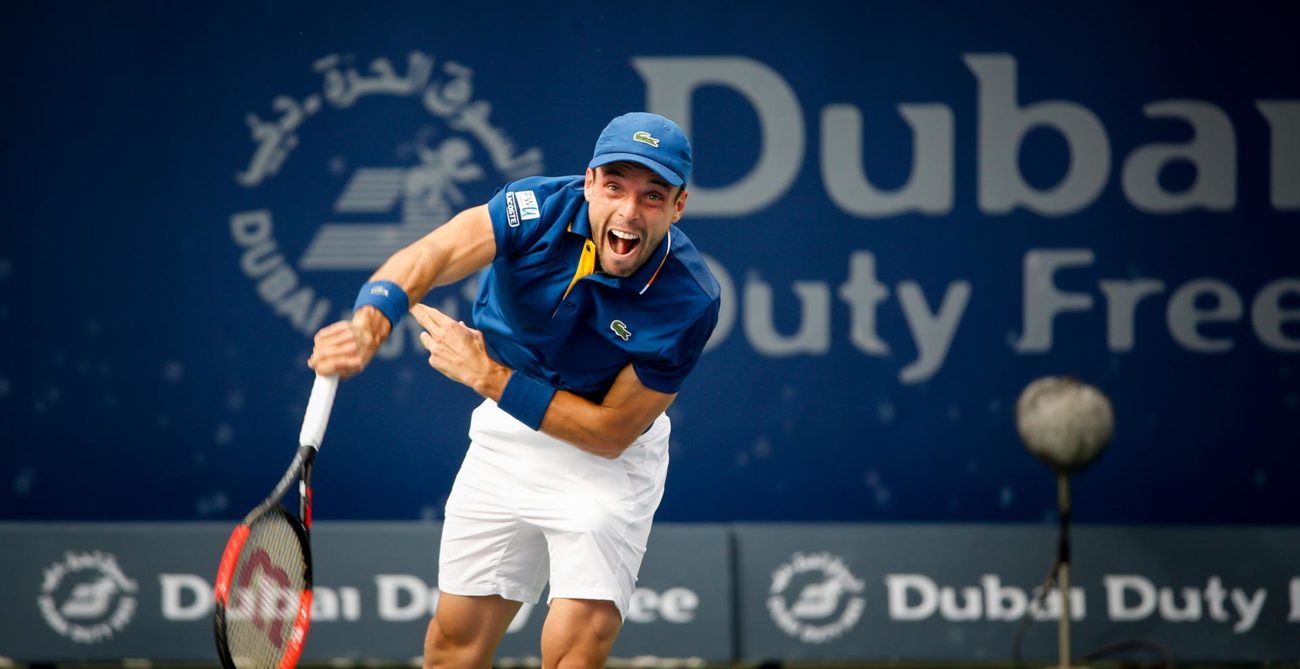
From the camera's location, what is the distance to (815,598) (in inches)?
242

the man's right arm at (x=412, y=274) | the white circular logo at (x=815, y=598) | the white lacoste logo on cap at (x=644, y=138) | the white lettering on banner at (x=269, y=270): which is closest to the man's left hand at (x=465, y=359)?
the man's right arm at (x=412, y=274)

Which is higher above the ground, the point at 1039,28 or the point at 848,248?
the point at 1039,28

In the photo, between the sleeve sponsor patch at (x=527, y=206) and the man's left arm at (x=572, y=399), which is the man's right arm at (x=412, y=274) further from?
the man's left arm at (x=572, y=399)

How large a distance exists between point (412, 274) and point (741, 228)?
115 inches

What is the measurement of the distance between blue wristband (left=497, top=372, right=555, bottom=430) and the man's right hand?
23.9 inches

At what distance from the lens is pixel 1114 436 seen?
21.6 ft

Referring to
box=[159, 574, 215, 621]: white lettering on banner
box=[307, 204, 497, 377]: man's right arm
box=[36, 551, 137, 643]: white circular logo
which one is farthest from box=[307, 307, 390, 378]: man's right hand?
box=[36, 551, 137, 643]: white circular logo

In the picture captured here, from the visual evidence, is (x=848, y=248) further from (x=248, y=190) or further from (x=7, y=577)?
(x=7, y=577)

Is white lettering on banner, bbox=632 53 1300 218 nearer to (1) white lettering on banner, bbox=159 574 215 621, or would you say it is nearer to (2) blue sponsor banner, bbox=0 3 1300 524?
(2) blue sponsor banner, bbox=0 3 1300 524

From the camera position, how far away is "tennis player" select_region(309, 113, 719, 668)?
395 centimetres

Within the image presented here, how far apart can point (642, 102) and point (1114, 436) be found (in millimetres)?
2259

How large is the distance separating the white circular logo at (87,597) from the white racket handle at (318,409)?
2866 mm

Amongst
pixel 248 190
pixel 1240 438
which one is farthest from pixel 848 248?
pixel 248 190

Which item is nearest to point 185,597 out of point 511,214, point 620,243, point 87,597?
point 87,597
